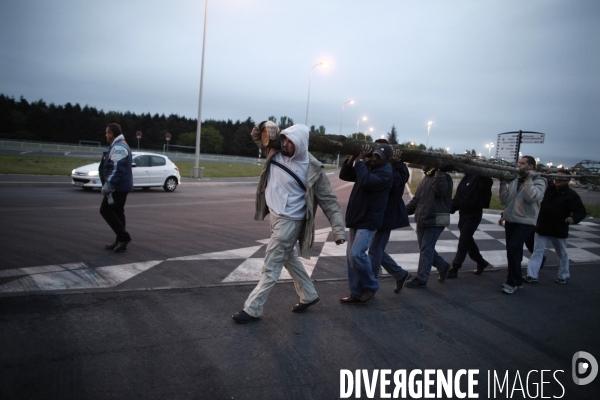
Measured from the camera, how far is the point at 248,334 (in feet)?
11.2

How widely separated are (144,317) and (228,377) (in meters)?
1.28

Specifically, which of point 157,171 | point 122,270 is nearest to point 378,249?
point 122,270

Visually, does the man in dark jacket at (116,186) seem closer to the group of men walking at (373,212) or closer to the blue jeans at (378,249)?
the group of men walking at (373,212)

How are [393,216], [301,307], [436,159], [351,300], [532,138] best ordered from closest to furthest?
[301,307] → [351,300] → [393,216] → [436,159] → [532,138]

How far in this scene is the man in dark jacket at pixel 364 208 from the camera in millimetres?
4180

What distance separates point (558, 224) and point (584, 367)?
11.0 ft

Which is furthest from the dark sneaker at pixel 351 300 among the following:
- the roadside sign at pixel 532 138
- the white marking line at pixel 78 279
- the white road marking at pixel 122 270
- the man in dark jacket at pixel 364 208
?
the roadside sign at pixel 532 138

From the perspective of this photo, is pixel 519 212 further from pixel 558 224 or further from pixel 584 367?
pixel 584 367

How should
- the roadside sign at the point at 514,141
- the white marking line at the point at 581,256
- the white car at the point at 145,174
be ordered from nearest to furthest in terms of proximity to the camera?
1. the white marking line at the point at 581,256
2. the white car at the point at 145,174
3. the roadside sign at the point at 514,141

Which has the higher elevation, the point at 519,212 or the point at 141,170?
the point at 519,212

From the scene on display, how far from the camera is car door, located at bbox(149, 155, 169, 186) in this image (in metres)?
15.8

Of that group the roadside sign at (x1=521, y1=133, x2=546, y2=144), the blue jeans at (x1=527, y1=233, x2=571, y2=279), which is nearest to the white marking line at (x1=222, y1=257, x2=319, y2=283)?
the blue jeans at (x1=527, y1=233, x2=571, y2=279)

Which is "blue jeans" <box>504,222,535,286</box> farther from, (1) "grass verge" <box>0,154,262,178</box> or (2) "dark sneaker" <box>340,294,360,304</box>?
(1) "grass verge" <box>0,154,262,178</box>

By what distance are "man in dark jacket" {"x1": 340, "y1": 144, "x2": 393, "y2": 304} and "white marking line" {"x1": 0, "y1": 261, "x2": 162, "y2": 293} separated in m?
2.62
